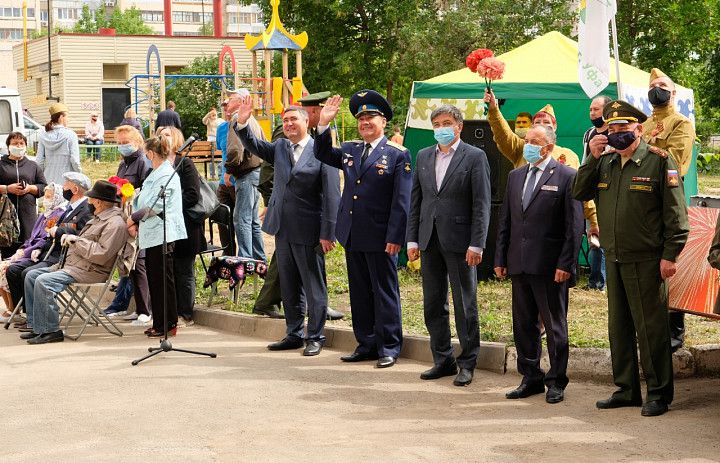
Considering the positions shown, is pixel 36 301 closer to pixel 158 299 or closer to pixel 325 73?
pixel 158 299

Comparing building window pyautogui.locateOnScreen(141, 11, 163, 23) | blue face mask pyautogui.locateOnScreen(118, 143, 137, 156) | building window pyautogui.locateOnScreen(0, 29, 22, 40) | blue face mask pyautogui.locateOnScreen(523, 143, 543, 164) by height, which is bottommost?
blue face mask pyautogui.locateOnScreen(118, 143, 137, 156)

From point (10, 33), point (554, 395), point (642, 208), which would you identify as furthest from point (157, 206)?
point (10, 33)

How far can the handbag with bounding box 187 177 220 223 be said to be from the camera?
11.7 metres

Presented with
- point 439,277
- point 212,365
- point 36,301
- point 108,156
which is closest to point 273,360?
point 212,365

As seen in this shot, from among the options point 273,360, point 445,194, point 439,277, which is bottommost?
point 273,360

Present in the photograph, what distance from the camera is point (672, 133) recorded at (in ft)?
32.0

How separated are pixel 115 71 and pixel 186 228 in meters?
50.8

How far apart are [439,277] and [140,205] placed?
339cm

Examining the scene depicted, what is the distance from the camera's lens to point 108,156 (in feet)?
120

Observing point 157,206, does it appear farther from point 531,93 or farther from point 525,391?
point 531,93

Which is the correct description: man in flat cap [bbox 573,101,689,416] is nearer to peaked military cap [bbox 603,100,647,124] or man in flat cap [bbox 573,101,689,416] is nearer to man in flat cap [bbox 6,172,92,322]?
peaked military cap [bbox 603,100,647,124]

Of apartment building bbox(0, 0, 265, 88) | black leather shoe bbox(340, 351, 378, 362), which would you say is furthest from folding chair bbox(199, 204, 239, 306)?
apartment building bbox(0, 0, 265, 88)

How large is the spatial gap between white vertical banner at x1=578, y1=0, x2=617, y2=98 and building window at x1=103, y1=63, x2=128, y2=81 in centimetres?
5189

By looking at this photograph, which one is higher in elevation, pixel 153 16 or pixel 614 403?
pixel 153 16
